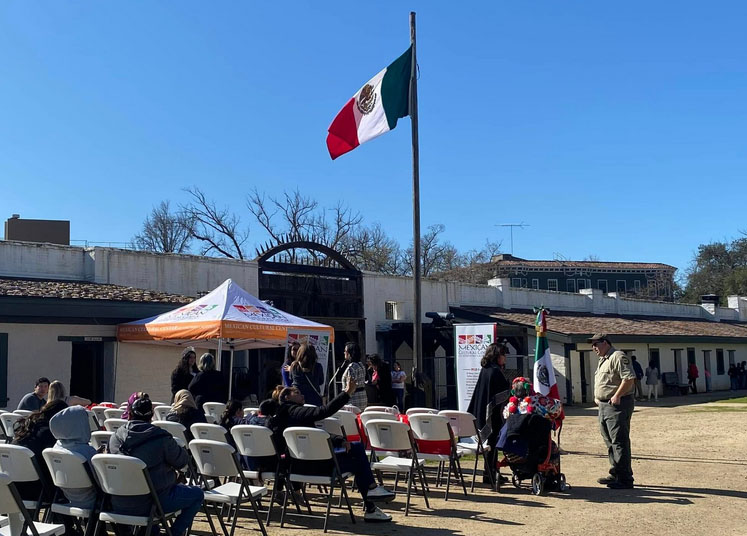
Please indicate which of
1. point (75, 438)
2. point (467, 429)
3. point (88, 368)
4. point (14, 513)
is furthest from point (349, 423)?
point (88, 368)

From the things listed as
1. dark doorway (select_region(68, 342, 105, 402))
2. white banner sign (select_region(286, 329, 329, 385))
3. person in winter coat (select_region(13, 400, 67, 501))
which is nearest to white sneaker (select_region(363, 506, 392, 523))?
person in winter coat (select_region(13, 400, 67, 501))

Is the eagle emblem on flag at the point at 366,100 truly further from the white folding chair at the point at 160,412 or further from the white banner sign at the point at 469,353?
the white folding chair at the point at 160,412

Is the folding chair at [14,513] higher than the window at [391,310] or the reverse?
the reverse

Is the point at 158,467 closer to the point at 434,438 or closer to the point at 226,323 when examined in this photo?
the point at 434,438

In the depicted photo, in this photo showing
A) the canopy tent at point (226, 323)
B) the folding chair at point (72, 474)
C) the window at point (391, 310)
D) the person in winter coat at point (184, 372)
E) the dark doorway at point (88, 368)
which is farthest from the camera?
the window at point (391, 310)

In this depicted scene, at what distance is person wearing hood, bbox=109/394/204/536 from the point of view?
17.5 feet

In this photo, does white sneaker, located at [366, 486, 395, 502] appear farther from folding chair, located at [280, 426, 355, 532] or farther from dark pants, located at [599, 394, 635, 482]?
dark pants, located at [599, 394, 635, 482]

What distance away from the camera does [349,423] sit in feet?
27.6

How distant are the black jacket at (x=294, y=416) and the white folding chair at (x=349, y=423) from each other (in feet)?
4.43

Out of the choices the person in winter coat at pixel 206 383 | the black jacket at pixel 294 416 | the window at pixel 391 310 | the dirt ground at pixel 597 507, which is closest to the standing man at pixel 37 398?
the person in winter coat at pixel 206 383

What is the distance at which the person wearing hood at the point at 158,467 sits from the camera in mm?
5320

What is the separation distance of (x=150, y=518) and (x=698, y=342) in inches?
1268

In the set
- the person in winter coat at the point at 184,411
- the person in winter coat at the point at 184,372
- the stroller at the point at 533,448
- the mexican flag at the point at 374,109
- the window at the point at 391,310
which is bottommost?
the stroller at the point at 533,448

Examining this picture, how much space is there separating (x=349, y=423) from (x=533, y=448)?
1.91m
